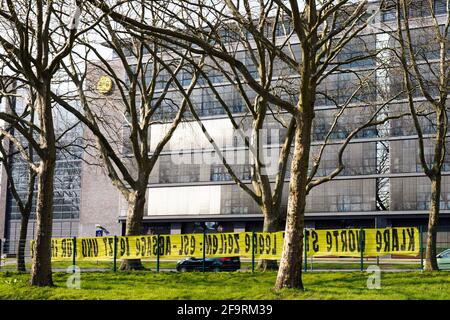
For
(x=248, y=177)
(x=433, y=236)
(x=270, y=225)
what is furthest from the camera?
(x=248, y=177)

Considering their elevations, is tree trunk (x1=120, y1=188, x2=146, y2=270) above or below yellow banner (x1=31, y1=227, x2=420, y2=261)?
above

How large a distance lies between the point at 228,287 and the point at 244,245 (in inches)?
243

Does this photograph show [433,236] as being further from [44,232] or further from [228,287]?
[44,232]

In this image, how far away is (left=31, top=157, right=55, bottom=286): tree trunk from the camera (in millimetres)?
18266

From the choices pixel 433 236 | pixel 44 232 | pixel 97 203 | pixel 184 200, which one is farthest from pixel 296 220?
pixel 97 203

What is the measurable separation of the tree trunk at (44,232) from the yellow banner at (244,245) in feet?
22.4

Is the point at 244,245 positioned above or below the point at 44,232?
below

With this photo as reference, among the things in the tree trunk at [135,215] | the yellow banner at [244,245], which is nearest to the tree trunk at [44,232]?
the yellow banner at [244,245]

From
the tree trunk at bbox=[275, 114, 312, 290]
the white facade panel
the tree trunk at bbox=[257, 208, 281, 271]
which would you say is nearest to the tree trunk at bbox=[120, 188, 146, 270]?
the tree trunk at bbox=[257, 208, 281, 271]

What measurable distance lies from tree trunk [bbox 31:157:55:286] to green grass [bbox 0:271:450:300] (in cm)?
42

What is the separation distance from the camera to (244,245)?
2320cm

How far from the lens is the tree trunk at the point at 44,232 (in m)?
18.3

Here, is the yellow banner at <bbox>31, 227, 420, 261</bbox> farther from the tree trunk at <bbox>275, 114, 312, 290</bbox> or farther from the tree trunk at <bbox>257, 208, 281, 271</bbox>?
the tree trunk at <bbox>275, 114, 312, 290</bbox>
